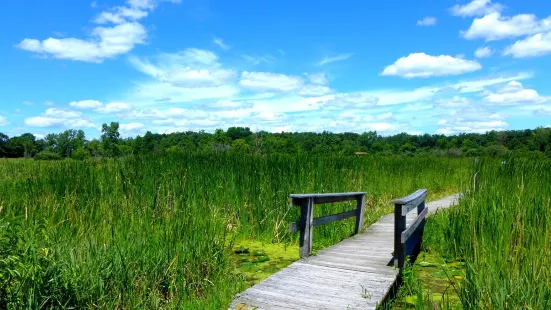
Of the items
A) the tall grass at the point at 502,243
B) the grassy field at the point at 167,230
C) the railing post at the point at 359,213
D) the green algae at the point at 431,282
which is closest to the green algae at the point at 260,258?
the grassy field at the point at 167,230

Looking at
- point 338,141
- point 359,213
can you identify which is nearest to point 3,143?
point 338,141

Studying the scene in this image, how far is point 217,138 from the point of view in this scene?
231 feet

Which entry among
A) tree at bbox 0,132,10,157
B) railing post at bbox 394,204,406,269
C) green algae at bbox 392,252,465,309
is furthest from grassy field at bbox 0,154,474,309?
tree at bbox 0,132,10,157

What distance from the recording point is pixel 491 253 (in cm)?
407

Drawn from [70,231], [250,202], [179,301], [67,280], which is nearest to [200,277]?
[179,301]

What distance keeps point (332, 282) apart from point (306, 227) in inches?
50.4

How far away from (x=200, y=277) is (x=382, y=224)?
4.62 metres

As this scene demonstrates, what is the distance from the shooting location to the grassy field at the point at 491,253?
3303 millimetres

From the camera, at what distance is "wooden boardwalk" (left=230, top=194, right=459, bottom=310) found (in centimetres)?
395

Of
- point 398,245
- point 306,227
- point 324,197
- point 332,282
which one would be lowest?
point 332,282

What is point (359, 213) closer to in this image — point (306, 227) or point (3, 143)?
point (306, 227)

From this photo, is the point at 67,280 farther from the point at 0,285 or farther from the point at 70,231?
the point at 70,231

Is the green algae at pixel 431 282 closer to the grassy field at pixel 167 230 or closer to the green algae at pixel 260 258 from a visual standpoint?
the grassy field at pixel 167 230

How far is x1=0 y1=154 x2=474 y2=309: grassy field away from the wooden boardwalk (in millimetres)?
468
